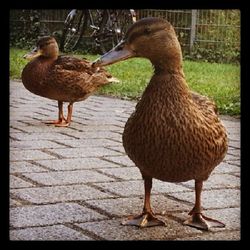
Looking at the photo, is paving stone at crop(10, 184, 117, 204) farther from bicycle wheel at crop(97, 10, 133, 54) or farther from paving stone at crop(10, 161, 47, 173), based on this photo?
bicycle wheel at crop(97, 10, 133, 54)

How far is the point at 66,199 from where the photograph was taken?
7.36ft

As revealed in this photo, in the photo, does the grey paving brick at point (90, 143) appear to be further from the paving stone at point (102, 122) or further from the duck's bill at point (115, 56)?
the duck's bill at point (115, 56)

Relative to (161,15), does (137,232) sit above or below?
below

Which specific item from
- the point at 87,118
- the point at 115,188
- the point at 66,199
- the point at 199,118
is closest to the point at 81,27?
the point at 199,118

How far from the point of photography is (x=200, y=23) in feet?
4.71

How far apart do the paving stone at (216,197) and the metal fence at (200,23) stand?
791 millimetres

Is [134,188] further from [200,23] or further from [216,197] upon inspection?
[200,23]

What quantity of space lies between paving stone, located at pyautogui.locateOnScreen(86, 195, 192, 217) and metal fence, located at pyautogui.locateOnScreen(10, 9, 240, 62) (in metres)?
0.75

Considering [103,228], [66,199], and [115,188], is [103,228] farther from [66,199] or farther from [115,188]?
[115,188]

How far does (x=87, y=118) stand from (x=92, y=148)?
2.46 feet

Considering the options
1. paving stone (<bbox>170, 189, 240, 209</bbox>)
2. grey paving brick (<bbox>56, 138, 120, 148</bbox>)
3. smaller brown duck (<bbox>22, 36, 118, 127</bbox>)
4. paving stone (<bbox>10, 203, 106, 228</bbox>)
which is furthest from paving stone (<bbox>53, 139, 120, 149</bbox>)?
paving stone (<bbox>10, 203, 106, 228</bbox>)

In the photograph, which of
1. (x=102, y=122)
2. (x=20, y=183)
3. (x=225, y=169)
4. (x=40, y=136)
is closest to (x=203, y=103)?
(x=20, y=183)

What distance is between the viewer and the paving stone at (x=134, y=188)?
239 cm

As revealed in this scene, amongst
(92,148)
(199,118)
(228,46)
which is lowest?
(92,148)
